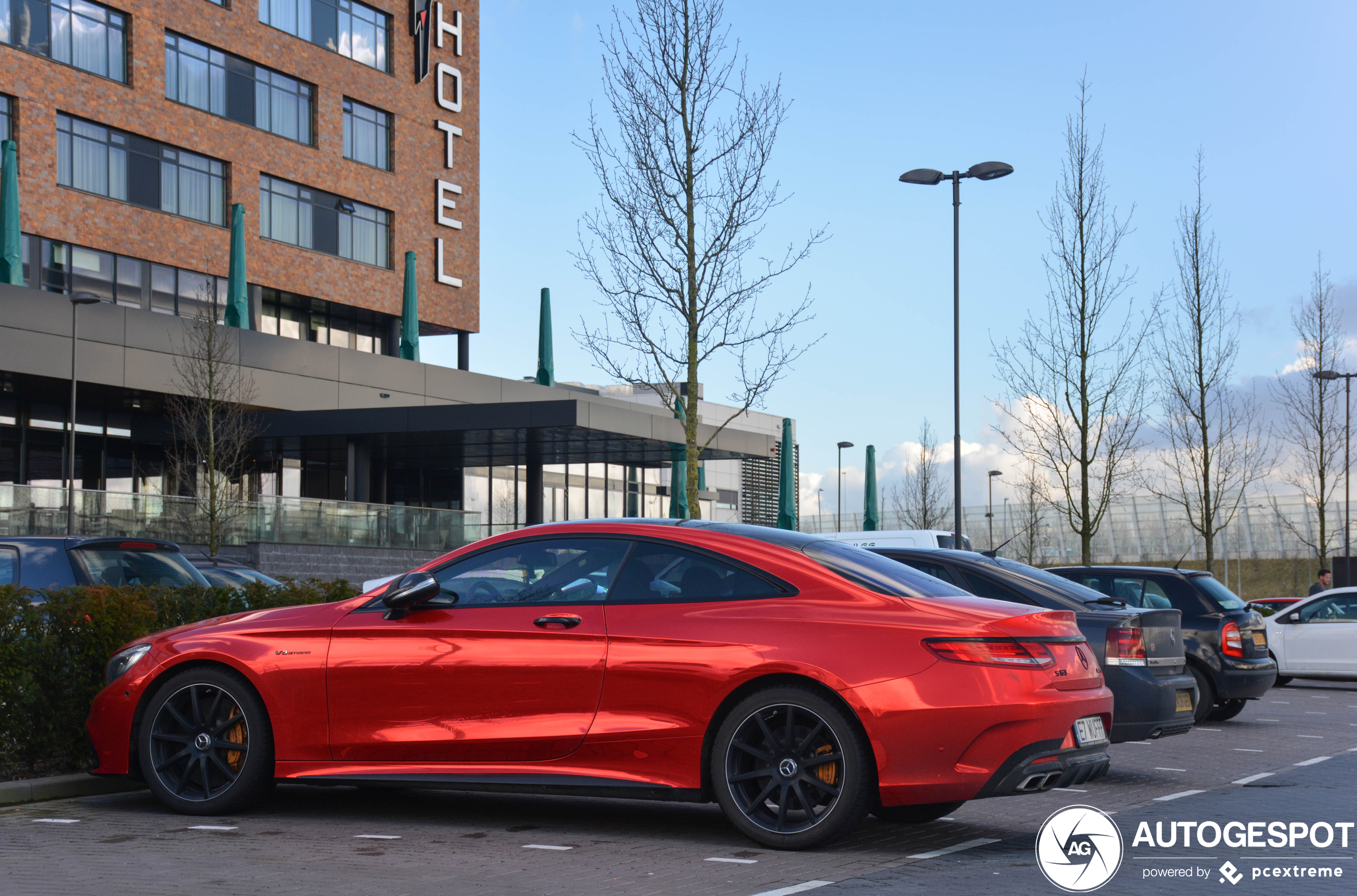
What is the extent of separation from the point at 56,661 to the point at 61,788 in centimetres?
82

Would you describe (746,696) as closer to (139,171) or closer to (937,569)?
(937,569)

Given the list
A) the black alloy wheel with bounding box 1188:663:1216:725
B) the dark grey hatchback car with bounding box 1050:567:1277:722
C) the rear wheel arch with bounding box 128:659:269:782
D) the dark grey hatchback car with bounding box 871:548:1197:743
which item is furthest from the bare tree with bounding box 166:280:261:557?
the rear wheel arch with bounding box 128:659:269:782

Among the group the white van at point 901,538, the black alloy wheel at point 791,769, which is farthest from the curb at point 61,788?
the white van at point 901,538

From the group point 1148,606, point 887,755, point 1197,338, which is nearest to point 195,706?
point 887,755

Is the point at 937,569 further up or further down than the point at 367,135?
further down

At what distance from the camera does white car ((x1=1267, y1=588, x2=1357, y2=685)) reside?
19.4 m

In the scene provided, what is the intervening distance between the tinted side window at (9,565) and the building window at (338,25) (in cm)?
3602

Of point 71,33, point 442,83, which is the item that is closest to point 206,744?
point 71,33

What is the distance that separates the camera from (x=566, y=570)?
23.4ft

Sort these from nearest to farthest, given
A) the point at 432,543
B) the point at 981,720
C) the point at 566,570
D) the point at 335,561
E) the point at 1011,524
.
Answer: the point at 981,720, the point at 566,570, the point at 335,561, the point at 432,543, the point at 1011,524

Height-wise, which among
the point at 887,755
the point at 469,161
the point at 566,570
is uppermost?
the point at 469,161

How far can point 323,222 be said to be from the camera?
44.7 m

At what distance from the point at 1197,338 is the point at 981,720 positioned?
2666 cm

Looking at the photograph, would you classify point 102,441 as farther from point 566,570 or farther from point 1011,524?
point 1011,524
